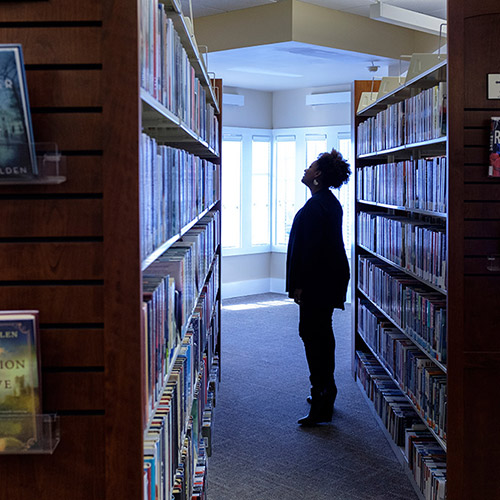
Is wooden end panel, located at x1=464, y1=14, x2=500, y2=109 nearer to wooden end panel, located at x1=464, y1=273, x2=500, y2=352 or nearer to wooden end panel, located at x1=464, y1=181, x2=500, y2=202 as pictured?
wooden end panel, located at x1=464, y1=181, x2=500, y2=202

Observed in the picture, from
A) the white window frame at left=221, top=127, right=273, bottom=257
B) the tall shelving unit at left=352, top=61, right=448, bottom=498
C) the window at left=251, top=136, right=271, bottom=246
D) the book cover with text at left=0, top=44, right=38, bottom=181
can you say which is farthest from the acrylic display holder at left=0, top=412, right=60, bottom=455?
the window at left=251, top=136, right=271, bottom=246

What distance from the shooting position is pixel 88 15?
1.48 metres

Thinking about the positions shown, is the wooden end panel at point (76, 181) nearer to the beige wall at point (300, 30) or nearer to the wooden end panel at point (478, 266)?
the wooden end panel at point (478, 266)

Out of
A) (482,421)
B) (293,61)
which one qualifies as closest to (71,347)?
(482,421)

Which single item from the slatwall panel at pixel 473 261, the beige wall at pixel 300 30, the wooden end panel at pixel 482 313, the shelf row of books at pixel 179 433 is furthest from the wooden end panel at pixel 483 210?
the beige wall at pixel 300 30

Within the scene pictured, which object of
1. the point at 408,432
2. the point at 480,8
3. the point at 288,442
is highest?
the point at 480,8

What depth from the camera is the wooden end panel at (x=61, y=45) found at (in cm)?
148

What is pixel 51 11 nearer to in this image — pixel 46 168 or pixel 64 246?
pixel 46 168

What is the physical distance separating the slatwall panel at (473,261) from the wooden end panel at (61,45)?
1566 mm

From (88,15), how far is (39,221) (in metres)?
0.44

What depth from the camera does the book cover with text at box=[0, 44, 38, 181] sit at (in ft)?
4.43

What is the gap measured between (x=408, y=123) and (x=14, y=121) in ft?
8.85

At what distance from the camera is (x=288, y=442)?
4125mm

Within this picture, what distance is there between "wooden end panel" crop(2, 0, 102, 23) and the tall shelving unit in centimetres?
173
